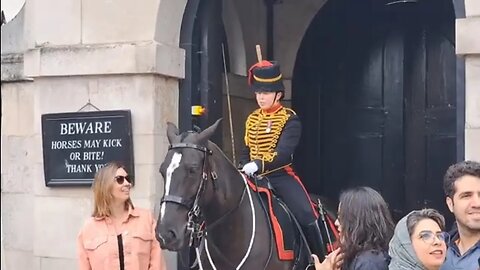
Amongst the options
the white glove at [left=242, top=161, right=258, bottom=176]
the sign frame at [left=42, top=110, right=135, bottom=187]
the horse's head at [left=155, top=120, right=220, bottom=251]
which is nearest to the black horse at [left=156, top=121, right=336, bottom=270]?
the horse's head at [left=155, top=120, right=220, bottom=251]

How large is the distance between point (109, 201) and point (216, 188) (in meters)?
0.69

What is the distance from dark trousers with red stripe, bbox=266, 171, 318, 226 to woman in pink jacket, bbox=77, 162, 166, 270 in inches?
51.3

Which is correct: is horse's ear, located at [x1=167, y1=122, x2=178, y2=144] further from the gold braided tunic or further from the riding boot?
the riding boot

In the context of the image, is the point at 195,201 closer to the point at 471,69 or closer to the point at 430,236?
the point at 430,236

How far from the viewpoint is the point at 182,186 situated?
446 cm

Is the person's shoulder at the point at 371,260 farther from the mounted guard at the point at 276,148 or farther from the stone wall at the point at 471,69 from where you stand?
the mounted guard at the point at 276,148

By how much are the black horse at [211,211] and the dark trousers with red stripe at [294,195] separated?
314 mm

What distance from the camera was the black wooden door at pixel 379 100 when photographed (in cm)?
847

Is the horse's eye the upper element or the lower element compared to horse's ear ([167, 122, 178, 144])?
lower

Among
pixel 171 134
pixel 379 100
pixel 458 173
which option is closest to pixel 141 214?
pixel 171 134

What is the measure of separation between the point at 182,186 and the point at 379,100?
194 inches

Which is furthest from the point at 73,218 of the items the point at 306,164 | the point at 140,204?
the point at 306,164

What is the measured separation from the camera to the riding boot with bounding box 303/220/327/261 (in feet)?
17.6

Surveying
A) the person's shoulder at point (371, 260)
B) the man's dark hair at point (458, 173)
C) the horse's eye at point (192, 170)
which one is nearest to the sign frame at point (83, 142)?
the horse's eye at point (192, 170)
